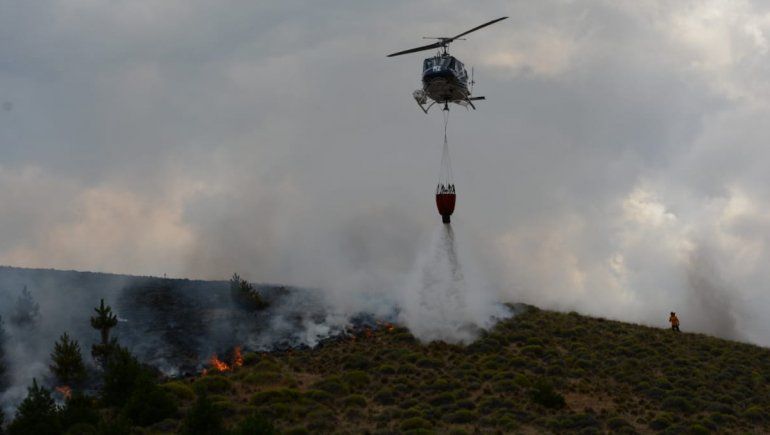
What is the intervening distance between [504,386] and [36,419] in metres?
29.8

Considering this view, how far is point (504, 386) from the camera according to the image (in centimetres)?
5022

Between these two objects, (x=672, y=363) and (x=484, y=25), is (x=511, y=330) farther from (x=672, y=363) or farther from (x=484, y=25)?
(x=484, y=25)

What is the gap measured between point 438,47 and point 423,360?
24.3 metres

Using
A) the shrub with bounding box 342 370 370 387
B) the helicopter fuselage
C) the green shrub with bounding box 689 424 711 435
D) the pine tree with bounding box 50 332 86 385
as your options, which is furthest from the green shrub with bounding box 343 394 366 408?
the helicopter fuselage

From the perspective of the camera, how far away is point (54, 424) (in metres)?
37.4

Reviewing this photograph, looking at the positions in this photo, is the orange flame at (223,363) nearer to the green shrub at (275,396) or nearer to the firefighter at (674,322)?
the green shrub at (275,396)

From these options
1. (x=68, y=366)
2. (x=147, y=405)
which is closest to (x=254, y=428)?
(x=147, y=405)

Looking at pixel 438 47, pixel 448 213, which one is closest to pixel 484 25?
pixel 438 47

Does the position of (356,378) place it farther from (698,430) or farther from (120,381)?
(698,430)

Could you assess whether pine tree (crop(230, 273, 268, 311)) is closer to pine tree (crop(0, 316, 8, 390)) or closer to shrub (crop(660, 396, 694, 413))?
pine tree (crop(0, 316, 8, 390))

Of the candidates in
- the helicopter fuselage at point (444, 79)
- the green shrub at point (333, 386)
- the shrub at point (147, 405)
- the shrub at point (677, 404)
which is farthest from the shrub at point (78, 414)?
the shrub at point (677, 404)

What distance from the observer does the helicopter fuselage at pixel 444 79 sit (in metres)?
51.6

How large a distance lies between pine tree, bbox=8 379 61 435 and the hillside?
5.86 meters

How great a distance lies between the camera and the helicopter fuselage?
169 ft
